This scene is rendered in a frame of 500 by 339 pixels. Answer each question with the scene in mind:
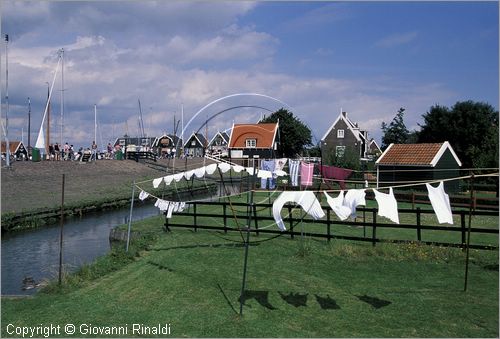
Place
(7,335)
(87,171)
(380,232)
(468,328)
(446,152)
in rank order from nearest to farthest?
1. (468,328)
2. (7,335)
3. (380,232)
4. (446,152)
5. (87,171)

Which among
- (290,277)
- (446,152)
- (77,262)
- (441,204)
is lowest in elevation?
(77,262)

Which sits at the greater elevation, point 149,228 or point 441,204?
point 441,204

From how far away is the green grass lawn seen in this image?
830 cm

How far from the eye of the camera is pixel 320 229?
18297 mm

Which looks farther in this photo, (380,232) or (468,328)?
(380,232)

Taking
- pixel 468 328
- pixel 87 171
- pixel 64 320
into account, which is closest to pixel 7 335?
pixel 64 320

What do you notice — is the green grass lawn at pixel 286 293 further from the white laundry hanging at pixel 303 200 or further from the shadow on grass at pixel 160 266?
the white laundry hanging at pixel 303 200

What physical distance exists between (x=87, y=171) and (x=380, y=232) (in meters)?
36.9

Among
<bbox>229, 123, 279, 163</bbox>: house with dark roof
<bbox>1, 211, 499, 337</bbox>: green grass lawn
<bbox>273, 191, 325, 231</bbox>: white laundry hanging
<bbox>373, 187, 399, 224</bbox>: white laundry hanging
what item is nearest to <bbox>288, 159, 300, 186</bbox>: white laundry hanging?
<bbox>229, 123, 279, 163</bbox>: house with dark roof

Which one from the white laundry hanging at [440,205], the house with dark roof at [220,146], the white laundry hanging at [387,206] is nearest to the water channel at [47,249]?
the house with dark roof at [220,146]

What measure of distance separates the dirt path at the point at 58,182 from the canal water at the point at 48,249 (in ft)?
12.2

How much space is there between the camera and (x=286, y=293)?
10086mm

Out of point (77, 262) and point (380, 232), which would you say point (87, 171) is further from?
point (380, 232)

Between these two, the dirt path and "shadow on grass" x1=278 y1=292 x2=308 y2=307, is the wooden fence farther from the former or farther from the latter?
the dirt path
